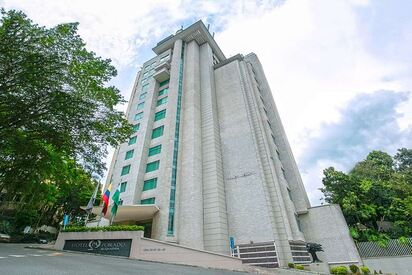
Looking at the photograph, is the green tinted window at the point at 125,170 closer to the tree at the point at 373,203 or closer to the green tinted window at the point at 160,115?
the green tinted window at the point at 160,115

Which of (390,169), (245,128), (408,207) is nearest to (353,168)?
(390,169)

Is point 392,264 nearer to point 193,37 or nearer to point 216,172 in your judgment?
point 216,172

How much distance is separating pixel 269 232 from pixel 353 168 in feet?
77.6

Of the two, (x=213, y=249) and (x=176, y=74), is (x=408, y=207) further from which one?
(x=176, y=74)

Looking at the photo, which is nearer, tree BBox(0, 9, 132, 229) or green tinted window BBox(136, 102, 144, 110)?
tree BBox(0, 9, 132, 229)

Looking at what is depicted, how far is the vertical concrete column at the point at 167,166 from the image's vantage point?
24.9 m

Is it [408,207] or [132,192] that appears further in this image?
[132,192]

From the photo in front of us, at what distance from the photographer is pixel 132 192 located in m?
29.4

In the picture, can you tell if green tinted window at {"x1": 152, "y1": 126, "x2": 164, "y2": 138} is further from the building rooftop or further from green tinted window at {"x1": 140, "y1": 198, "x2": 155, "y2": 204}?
the building rooftop

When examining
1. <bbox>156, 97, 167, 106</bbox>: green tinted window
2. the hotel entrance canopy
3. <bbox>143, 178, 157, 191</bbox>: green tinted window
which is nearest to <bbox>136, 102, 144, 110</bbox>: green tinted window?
<bbox>156, 97, 167, 106</bbox>: green tinted window

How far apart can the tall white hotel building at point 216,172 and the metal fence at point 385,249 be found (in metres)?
1.75

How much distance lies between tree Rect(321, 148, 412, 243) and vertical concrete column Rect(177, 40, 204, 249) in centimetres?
1640

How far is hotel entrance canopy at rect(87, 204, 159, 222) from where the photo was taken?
24.6 meters

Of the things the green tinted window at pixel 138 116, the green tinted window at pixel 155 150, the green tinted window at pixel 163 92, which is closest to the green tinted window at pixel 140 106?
the green tinted window at pixel 138 116
